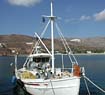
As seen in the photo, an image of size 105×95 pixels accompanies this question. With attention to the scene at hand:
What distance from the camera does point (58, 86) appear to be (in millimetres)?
42531

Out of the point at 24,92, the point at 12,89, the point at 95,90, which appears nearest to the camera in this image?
the point at 24,92

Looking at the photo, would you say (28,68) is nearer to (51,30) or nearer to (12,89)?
(12,89)

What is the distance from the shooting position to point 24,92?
50.6 m

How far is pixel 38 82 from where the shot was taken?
4422 centimetres

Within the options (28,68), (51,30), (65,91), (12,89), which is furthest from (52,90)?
(12,89)

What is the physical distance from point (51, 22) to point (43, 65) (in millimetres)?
8357

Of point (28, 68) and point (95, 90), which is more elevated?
point (28, 68)

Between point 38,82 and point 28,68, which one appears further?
point 28,68

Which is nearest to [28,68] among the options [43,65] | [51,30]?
[43,65]

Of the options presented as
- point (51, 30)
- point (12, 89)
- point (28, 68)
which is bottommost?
point (12, 89)

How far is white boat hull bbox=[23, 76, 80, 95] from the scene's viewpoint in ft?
137

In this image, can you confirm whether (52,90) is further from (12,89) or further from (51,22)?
(12,89)

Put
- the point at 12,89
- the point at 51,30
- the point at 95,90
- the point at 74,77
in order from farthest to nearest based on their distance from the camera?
1. the point at 12,89
2. the point at 95,90
3. the point at 51,30
4. the point at 74,77

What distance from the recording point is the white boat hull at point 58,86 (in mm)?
41906
